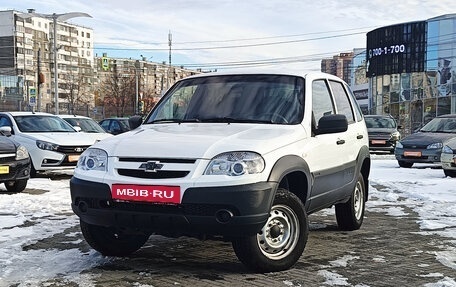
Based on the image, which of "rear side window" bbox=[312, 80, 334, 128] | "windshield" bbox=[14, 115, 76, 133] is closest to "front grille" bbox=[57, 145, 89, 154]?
"windshield" bbox=[14, 115, 76, 133]

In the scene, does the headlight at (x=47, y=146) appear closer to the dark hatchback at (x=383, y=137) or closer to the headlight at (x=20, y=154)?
the headlight at (x=20, y=154)

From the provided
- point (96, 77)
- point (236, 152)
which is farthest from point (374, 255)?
point (96, 77)

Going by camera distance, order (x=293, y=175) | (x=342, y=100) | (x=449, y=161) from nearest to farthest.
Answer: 1. (x=293, y=175)
2. (x=342, y=100)
3. (x=449, y=161)

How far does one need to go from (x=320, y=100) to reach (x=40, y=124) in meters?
9.49

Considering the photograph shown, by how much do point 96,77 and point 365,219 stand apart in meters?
106

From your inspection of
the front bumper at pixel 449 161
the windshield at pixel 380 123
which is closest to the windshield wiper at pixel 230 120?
the front bumper at pixel 449 161

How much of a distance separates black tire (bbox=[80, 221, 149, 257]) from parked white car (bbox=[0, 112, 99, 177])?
7.23 metres

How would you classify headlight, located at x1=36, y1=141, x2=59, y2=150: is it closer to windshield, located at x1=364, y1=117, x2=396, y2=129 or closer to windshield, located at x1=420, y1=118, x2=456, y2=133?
windshield, located at x1=420, y1=118, x2=456, y2=133

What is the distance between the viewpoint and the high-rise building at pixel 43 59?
3358 inches

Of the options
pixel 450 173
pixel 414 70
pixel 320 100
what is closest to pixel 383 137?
pixel 450 173

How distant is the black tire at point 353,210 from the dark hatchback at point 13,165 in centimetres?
568

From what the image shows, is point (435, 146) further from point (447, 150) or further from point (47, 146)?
point (47, 146)

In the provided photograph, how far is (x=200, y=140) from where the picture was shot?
4.54 m

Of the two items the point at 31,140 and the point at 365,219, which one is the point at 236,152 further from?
the point at 31,140
